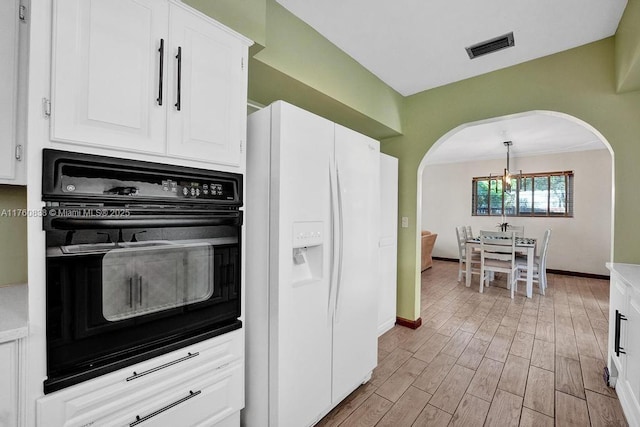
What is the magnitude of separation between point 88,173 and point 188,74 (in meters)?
0.59

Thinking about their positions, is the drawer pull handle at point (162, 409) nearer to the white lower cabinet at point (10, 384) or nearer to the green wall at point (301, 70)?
the white lower cabinet at point (10, 384)

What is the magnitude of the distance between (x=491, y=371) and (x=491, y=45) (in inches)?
108

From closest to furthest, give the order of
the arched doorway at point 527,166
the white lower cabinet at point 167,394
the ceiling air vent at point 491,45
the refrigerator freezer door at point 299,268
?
1. the white lower cabinet at point 167,394
2. the refrigerator freezer door at point 299,268
3. the ceiling air vent at point 491,45
4. the arched doorway at point 527,166

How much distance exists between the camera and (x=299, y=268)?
5.62 feet

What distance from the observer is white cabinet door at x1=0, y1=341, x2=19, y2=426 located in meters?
0.88

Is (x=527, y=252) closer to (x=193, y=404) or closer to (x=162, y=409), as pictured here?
(x=193, y=404)

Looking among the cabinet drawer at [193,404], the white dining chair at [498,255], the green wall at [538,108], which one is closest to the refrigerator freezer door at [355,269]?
the cabinet drawer at [193,404]

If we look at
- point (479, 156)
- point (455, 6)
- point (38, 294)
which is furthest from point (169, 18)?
point (479, 156)

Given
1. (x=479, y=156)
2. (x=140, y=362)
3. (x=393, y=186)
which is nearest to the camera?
(x=140, y=362)

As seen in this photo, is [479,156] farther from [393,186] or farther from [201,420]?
[201,420]

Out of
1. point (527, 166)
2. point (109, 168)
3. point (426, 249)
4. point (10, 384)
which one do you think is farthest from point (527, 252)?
point (10, 384)

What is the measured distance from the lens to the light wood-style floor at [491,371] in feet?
6.15

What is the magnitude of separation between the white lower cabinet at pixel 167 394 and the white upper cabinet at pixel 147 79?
0.89 metres

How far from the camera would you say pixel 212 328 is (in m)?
1.36
